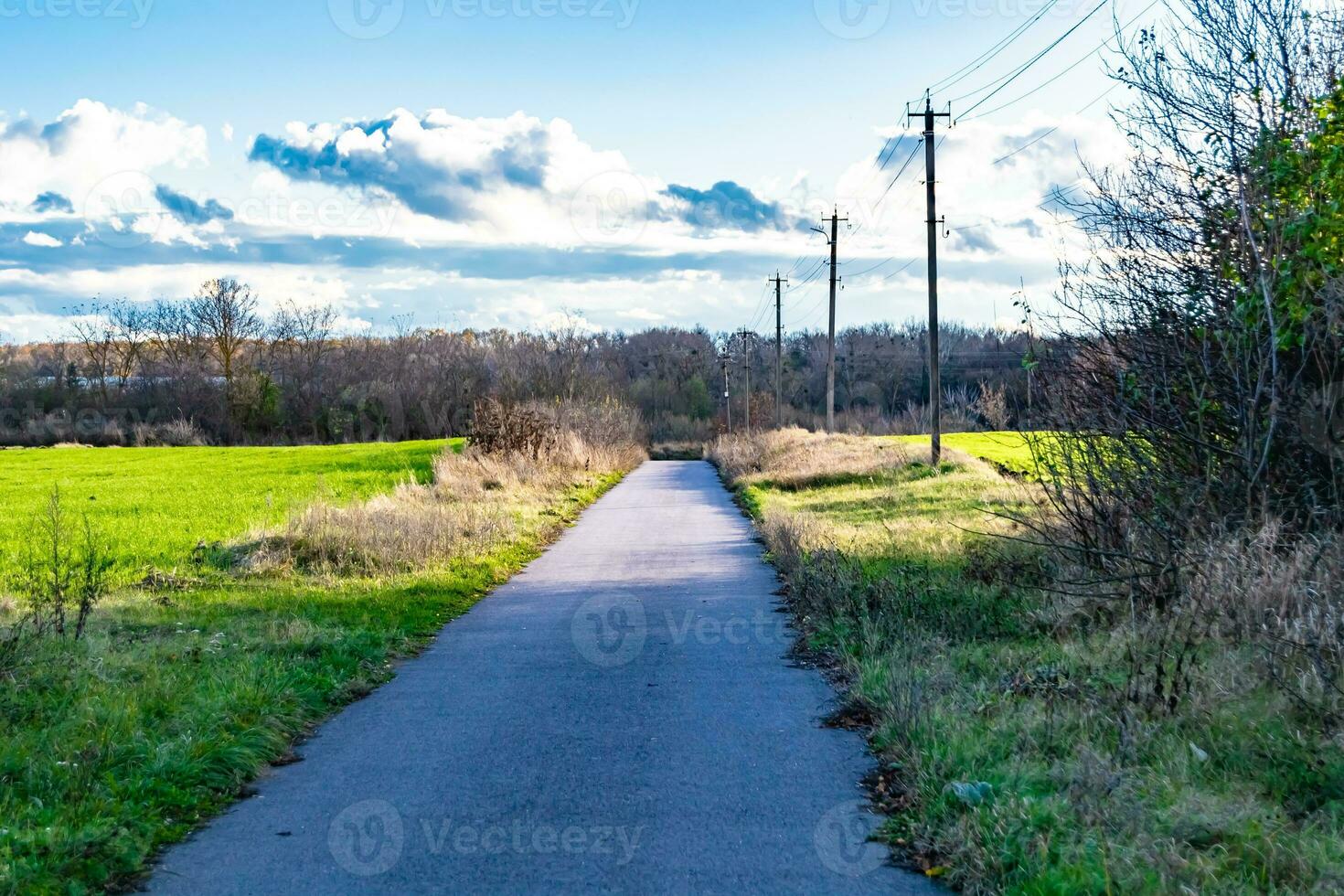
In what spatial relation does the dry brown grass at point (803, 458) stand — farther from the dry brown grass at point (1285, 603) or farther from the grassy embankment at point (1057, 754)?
the dry brown grass at point (1285, 603)

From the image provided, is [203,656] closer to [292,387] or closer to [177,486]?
[177,486]

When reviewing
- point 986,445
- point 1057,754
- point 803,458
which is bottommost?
point 1057,754

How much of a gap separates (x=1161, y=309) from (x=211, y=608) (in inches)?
401

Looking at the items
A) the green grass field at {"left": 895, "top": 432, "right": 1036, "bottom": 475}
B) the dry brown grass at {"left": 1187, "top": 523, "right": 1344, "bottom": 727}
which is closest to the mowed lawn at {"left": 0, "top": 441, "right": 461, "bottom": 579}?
the dry brown grass at {"left": 1187, "top": 523, "right": 1344, "bottom": 727}

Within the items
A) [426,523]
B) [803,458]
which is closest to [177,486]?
[803,458]

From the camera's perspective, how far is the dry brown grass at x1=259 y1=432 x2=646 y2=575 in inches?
606

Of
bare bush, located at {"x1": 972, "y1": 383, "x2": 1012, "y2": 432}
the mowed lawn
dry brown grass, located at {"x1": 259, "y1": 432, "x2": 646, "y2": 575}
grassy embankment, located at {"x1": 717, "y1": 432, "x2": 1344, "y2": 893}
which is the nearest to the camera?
grassy embankment, located at {"x1": 717, "y1": 432, "x2": 1344, "y2": 893}

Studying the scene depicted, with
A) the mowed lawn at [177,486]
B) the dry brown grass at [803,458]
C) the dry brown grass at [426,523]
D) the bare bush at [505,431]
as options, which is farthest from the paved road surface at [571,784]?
the bare bush at [505,431]

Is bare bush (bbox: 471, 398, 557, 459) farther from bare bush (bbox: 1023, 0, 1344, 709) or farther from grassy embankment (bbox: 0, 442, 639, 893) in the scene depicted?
bare bush (bbox: 1023, 0, 1344, 709)

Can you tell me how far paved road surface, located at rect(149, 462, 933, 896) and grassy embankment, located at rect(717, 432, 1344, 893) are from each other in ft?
1.23

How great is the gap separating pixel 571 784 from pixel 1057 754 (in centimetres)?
268

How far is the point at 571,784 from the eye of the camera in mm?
6145

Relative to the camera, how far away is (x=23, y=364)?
9700 cm

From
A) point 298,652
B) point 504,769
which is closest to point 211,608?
Result: point 298,652
